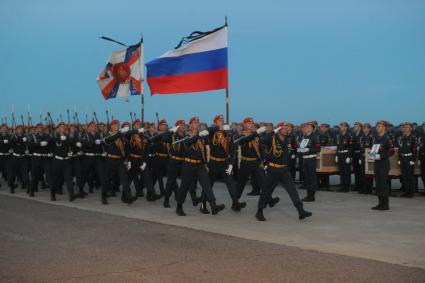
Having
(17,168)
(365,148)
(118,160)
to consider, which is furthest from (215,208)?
(17,168)

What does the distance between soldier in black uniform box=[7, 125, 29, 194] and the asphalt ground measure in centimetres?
744

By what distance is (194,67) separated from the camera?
13.8 m

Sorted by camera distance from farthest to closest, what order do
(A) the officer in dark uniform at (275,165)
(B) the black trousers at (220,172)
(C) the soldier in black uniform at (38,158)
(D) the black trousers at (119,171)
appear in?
(C) the soldier in black uniform at (38,158), (D) the black trousers at (119,171), (B) the black trousers at (220,172), (A) the officer in dark uniform at (275,165)

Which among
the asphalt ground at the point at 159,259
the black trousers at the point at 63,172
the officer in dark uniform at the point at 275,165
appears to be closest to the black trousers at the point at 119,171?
the black trousers at the point at 63,172

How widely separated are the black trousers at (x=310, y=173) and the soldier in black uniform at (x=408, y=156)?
84.1 inches

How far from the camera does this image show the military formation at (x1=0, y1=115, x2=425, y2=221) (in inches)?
488

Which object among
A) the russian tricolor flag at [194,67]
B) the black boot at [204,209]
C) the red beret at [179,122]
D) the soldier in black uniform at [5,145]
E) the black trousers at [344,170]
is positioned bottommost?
the black boot at [204,209]

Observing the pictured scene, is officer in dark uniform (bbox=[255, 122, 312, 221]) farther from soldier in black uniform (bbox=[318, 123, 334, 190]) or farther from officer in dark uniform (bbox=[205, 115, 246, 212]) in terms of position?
soldier in black uniform (bbox=[318, 123, 334, 190])

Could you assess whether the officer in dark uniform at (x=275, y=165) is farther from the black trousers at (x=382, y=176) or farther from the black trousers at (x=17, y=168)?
the black trousers at (x=17, y=168)

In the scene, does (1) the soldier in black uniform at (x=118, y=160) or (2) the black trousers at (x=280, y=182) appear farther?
(1) the soldier in black uniform at (x=118, y=160)

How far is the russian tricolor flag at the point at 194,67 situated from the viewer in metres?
13.5

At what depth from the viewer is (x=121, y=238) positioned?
950 cm

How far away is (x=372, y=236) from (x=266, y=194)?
2.51 m

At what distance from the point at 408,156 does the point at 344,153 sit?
210 centimetres
